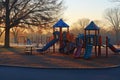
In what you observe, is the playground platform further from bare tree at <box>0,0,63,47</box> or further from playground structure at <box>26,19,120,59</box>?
bare tree at <box>0,0,63,47</box>

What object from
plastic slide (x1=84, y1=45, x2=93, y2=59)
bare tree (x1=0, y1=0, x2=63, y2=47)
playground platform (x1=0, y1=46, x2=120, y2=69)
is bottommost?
playground platform (x1=0, y1=46, x2=120, y2=69)

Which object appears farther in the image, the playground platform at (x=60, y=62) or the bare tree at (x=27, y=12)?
the bare tree at (x=27, y=12)

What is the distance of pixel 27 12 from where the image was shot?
4578cm

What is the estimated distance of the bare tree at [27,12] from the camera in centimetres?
4519

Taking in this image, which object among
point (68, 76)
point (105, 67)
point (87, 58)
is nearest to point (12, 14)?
point (87, 58)

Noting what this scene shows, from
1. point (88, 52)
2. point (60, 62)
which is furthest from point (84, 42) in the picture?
point (60, 62)

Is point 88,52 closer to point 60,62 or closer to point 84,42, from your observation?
point 84,42

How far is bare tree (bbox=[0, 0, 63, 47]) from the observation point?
4519 centimetres

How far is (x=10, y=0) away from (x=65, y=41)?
16.3 m

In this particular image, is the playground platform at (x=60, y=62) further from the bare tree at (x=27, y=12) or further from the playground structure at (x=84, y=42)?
the bare tree at (x=27, y=12)

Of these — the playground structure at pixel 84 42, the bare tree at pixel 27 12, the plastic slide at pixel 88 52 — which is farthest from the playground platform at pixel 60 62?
the bare tree at pixel 27 12

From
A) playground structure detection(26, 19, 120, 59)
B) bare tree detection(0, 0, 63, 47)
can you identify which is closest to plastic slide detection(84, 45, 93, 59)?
playground structure detection(26, 19, 120, 59)

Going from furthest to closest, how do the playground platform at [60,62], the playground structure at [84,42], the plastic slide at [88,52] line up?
the playground structure at [84,42] < the plastic slide at [88,52] < the playground platform at [60,62]

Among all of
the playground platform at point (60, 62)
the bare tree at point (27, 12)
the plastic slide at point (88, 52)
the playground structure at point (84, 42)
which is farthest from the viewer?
the bare tree at point (27, 12)
